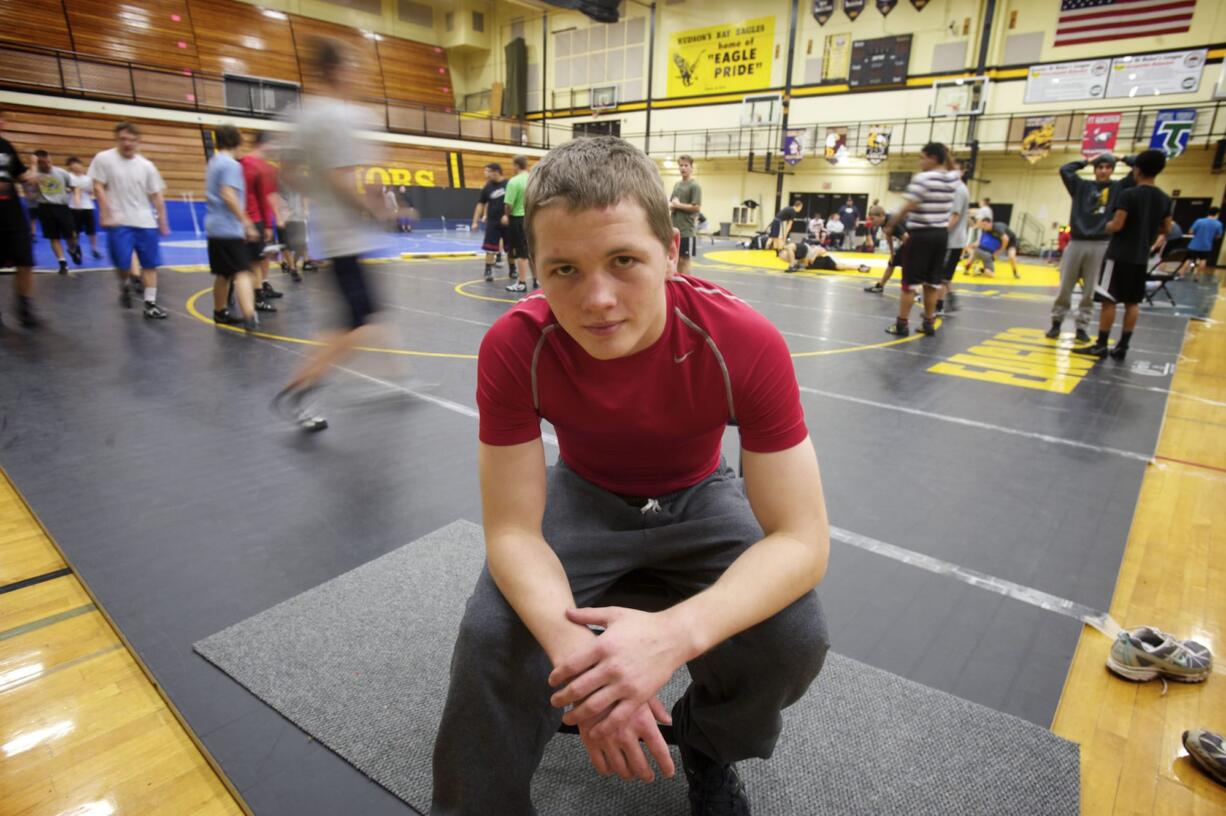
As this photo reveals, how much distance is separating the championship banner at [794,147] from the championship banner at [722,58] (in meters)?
2.36

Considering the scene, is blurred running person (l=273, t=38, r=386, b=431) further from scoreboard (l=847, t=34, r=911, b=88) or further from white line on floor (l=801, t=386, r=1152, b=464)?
scoreboard (l=847, t=34, r=911, b=88)

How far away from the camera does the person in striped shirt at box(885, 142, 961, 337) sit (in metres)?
5.80

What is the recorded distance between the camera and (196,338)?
212 inches

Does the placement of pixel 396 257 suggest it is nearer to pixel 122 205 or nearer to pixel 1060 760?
pixel 122 205

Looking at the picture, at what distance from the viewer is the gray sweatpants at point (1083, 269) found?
5777mm

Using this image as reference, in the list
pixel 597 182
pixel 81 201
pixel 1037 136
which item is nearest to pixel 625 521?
pixel 597 182

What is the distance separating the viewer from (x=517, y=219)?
8.21 meters

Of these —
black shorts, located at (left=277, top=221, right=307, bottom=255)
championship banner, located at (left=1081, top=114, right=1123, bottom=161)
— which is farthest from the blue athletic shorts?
championship banner, located at (left=1081, top=114, right=1123, bottom=161)

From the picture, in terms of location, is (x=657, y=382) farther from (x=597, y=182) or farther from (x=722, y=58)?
(x=722, y=58)

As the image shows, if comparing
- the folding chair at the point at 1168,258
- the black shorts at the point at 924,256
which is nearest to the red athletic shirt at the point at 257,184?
the black shorts at the point at 924,256

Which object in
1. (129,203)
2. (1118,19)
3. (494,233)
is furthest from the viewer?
(1118,19)

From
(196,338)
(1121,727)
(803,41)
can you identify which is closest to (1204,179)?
(803,41)

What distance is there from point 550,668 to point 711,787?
1.54 ft

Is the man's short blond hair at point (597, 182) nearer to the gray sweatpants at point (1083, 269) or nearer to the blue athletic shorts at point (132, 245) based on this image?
the gray sweatpants at point (1083, 269)
